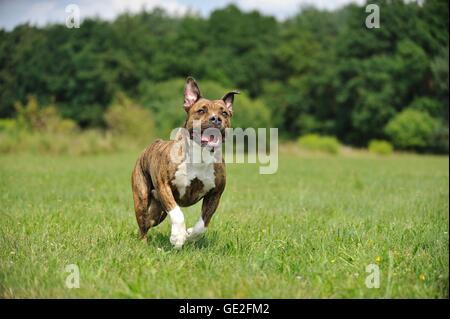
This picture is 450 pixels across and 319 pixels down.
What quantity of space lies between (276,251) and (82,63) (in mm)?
52381

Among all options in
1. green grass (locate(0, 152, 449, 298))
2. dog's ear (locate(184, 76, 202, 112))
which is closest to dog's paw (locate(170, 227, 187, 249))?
green grass (locate(0, 152, 449, 298))

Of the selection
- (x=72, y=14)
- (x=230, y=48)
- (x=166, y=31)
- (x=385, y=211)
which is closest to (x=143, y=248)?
(x=385, y=211)

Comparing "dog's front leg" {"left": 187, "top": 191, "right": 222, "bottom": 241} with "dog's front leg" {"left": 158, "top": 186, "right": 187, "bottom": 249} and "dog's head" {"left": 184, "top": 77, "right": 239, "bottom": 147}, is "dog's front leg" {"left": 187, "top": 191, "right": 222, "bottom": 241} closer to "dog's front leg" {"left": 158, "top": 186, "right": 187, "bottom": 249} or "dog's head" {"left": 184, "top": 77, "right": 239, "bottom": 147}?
"dog's front leg" {"left": 158, "top": 186, "right": 187, "bottom": 249}

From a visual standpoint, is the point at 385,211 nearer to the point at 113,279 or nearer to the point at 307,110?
the point at 113,279

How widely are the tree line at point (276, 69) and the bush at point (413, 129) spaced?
88 mm

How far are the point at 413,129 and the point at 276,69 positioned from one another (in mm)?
19277

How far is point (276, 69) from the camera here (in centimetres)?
6050

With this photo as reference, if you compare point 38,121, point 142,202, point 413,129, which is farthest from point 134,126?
point 142,202

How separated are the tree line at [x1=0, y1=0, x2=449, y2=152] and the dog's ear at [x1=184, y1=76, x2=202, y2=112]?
1328 inches

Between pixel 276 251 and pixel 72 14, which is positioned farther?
pixel 72 14

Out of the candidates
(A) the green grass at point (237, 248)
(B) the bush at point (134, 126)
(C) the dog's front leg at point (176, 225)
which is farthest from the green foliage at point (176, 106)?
(C) the dog's front leg at point (176, 225)

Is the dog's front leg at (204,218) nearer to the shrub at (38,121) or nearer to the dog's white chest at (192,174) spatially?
the dog's white chest at (192,174)

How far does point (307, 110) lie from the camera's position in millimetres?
57531

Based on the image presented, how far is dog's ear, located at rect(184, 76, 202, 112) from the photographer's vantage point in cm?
663
